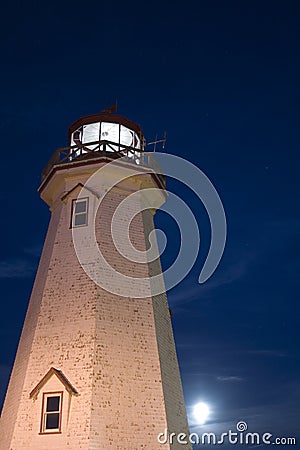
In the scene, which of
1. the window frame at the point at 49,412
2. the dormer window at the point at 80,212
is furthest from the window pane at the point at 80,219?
the window frame at the point at 49,412

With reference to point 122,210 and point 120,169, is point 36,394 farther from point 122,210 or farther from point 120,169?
point 120,169

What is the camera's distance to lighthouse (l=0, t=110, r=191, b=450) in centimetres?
1289

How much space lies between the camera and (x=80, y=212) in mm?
15727

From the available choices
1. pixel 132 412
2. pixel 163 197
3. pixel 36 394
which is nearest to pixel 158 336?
pixel 132 412

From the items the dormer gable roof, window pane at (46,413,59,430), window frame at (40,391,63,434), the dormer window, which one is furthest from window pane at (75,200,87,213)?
window pane at (46,413,59,430)

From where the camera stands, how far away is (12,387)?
14.5 meters

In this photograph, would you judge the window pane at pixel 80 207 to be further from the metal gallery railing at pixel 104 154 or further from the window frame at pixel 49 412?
the window frame at pixel 49 412

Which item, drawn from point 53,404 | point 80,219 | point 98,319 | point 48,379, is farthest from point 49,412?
point 80,219

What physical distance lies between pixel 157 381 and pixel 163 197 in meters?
6.00

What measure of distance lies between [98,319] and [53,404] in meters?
A: 2.22

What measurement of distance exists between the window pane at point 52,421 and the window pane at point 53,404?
5.2 inches

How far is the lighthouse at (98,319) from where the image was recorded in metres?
12.9

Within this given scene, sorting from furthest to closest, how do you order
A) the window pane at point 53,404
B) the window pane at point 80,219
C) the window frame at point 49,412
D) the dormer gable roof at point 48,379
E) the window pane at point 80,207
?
the window pane at point 80,207 → the window pane at point 80,219 → the dormer gable roof at point 48,379 → the window pane at point 53,404 → the window frame at point 49,412
